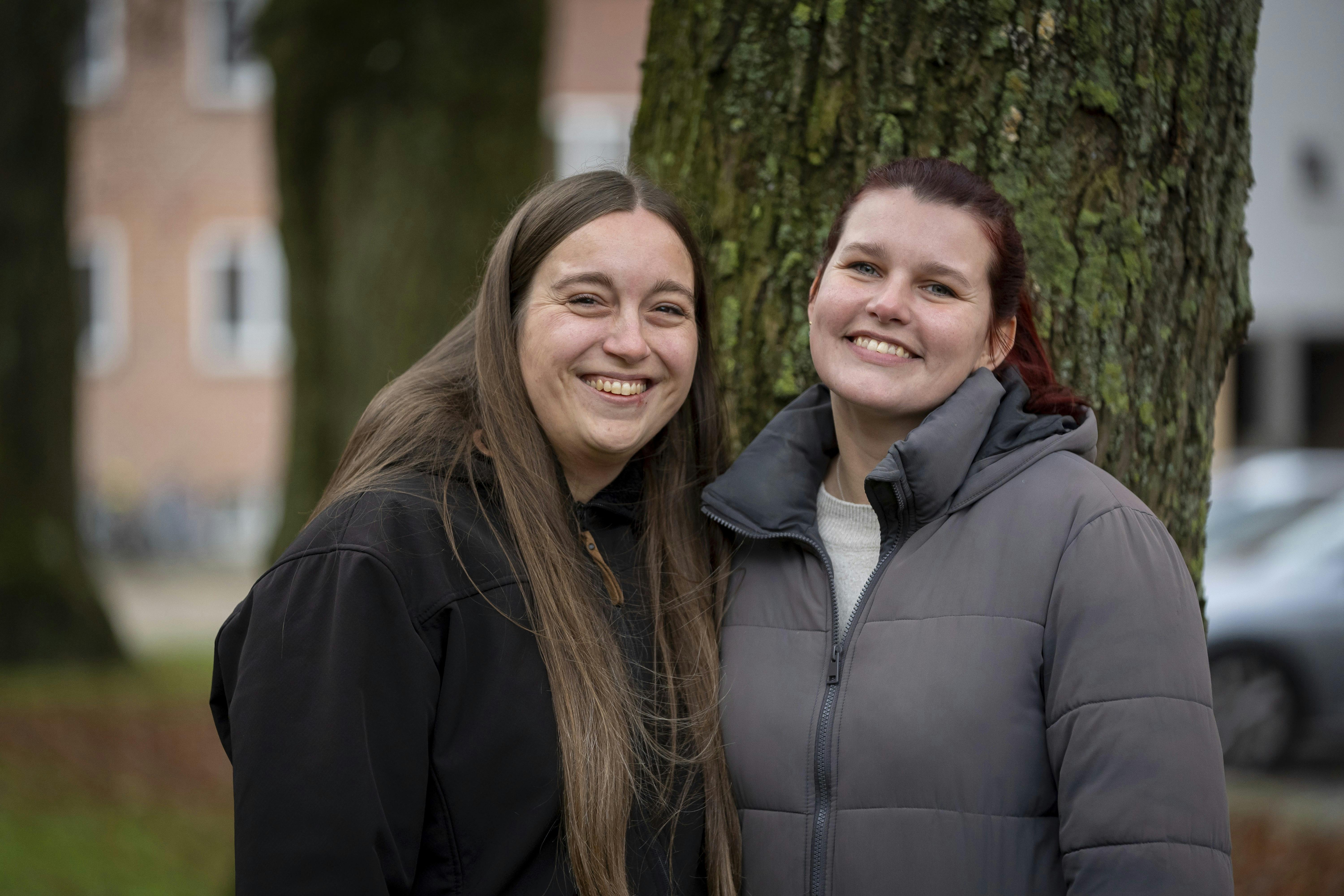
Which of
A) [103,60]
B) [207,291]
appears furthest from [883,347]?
[103,60]

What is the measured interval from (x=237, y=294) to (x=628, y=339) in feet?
67.5

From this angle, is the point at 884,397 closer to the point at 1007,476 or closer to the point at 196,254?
the point at 1007,476

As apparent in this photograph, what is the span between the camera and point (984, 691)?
2020 millimetres

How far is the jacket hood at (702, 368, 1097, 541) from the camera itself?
2195 mm

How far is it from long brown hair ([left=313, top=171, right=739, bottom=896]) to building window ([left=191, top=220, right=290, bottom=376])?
778 inches

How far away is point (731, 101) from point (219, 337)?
19994 millimetres

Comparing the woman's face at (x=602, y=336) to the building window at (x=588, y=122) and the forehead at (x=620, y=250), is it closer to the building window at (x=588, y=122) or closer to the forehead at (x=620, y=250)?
the forehead at (x=620, y=250)

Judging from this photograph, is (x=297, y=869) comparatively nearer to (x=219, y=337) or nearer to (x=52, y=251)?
(x=52, y=251)

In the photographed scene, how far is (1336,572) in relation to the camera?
7.27 m

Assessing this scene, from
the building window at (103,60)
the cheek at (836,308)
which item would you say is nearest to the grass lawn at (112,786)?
the cheek at (836,308)

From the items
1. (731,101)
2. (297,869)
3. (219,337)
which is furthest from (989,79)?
(219,337)

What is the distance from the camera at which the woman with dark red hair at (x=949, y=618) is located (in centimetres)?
189

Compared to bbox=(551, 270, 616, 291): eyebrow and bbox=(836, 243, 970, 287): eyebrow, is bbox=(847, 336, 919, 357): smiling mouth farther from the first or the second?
bbox=(551, 270, 616, 291): eyebrow

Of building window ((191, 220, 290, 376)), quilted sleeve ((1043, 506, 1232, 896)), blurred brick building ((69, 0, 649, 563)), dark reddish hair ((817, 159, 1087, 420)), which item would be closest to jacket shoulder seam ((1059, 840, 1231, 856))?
quilted sleeve ((1043, 506, 1232, 896))
